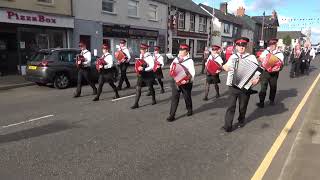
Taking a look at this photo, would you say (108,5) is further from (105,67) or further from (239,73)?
(239,73)

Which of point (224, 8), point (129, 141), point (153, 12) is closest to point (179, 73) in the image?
point (129, 141)

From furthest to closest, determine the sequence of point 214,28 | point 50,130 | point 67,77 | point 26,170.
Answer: point 214,28
point 67,77
point 50,130
point 26,170

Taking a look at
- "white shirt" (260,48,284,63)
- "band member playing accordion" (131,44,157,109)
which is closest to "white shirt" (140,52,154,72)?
"band member playing accordion" (131,44,157,109)

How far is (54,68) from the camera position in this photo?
46.4ft

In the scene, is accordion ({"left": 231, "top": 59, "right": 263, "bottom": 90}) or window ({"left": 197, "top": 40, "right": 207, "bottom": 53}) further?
window ({"left": 197, "top": 40, "right": 207, "bottom": 53})

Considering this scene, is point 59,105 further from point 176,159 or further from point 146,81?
point 176,159

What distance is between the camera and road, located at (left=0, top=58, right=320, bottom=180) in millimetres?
5180

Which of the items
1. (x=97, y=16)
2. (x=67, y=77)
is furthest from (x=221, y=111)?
(x=97, y=16)

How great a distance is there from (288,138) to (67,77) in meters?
9.98

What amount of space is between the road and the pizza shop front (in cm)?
839

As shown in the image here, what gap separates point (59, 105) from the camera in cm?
1049

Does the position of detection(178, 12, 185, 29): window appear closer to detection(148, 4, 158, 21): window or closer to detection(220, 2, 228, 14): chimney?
detection(148, 4, 158, 21): window

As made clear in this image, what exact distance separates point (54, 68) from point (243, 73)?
892 centimetres

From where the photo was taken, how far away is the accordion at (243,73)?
23.6 feet
